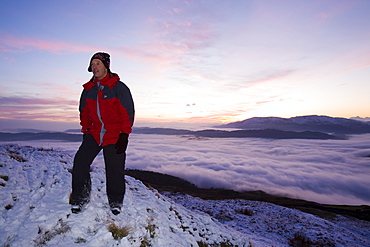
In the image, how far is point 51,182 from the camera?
5781 mm

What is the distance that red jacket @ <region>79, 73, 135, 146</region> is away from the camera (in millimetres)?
4320

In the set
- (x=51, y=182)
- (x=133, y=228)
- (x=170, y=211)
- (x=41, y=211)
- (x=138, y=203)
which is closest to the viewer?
(x=41, y=211)

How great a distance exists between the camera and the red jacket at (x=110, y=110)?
4320 mm

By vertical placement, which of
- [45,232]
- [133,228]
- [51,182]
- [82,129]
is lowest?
[133,228]

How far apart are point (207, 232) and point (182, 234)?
189 centimetres

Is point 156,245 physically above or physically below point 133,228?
below

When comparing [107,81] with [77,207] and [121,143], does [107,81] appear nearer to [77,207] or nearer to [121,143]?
[121,143]

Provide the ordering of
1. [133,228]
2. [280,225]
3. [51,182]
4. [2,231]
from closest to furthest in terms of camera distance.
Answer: [2,231] < [133,228] < [51,182] < [280,225]

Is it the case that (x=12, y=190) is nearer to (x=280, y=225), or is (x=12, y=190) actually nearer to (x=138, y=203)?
(x=138, y=203)

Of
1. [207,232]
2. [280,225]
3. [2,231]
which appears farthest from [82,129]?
[280,225]

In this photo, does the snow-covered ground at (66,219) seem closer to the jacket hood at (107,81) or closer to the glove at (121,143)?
the glove at (121,143)

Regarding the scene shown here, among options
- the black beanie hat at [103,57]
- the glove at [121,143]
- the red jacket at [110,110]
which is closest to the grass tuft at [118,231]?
the glove at [121,143]

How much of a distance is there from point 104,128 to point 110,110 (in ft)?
1.45

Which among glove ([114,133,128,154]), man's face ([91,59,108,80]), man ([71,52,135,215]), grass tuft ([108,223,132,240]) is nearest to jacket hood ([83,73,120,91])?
man ([71,52,135,215])
